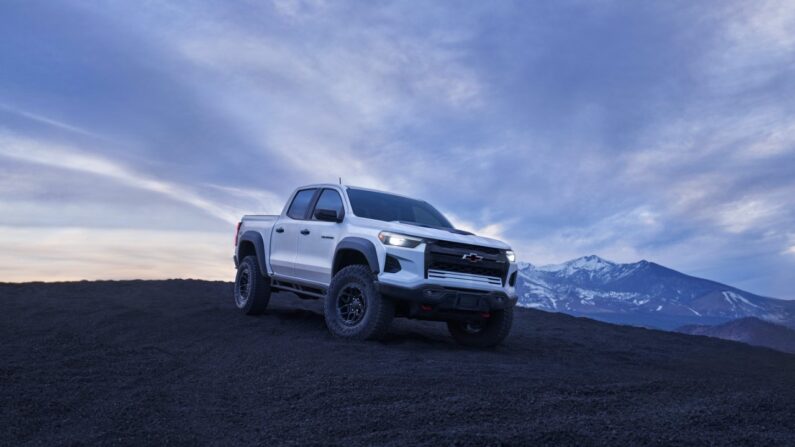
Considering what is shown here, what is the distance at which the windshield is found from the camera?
339 inches

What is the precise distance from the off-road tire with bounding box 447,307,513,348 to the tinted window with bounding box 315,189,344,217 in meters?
2.59

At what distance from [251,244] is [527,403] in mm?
7124

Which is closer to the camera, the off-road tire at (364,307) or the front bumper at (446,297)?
the front bumper at (446,297)

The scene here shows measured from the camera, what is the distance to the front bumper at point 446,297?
24.0 ft

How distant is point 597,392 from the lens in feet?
17.7

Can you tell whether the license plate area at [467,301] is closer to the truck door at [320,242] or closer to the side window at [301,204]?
the truck door at [320,242]

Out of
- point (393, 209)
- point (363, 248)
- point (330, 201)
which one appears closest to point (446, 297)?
point (363, 248)

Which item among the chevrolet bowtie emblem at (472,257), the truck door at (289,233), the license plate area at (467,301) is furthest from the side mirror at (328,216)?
the license plate area at (467,301)

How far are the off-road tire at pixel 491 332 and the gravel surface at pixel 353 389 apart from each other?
1.08 ft

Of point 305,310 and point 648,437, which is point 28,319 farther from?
point 648,437

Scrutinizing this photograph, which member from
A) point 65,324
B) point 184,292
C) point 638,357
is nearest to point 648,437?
point 638,357

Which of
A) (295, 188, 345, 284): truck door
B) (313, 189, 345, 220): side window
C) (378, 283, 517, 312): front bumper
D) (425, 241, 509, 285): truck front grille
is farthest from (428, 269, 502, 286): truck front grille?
(313, 189, 345, 220): side window

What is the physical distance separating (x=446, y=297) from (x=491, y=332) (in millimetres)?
1540

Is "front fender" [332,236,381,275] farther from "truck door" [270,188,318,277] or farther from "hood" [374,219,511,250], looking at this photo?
"truck door" [270,188,318,277]
